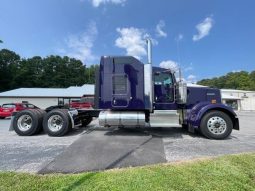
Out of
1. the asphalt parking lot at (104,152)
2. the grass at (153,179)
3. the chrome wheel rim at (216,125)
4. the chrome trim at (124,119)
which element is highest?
the chrome trim at (124,119)

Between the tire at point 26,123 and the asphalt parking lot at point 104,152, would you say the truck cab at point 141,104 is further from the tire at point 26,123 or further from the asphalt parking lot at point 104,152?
the tire at point 26,123

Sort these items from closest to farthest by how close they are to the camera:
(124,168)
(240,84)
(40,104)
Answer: (124,168)
(40,104)
(240,84)

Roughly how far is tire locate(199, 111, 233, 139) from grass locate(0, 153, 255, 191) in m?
3.01

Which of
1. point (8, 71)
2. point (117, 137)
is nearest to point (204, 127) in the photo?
point (117, 137)

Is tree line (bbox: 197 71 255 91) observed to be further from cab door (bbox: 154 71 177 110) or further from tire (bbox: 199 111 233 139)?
tire (bbox: 199 111 233 139)

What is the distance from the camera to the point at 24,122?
8.59 m

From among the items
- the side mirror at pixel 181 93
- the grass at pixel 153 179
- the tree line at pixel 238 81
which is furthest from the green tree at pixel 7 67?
the tree line at pixel 238 81

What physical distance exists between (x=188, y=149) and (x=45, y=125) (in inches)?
215

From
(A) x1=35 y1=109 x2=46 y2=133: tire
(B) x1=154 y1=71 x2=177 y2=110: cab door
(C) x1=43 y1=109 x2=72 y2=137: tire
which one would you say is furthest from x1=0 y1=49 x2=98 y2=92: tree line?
(B) x1=154 y1=71 x2=177 y2=110: cab door

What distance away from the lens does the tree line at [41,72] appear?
58.4 meters

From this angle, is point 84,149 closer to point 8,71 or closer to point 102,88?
point 102,88

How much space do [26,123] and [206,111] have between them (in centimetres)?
702

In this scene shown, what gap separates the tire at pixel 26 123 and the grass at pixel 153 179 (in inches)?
178

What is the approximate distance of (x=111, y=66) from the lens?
785 cm
